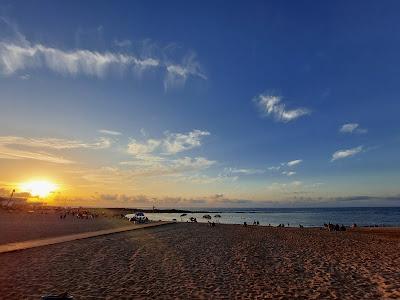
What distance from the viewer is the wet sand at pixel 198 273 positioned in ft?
40.6

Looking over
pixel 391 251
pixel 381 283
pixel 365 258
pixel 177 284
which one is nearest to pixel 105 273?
pixel 177 284

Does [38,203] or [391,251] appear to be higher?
[38,203]

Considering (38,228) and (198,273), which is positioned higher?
(38,228)

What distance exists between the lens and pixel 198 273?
627 inches

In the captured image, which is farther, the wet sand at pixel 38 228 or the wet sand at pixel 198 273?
the wet sand at pixel 38 228

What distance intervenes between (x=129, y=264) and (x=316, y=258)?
35.8ft

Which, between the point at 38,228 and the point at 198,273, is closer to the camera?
the point at 198,273

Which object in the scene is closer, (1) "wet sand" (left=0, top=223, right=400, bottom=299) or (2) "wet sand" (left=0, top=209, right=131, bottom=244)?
(1) "wet sand" (left=0, top=223, right=400, bottom=299)

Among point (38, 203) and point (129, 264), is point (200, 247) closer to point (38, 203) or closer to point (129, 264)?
point (129, 264)

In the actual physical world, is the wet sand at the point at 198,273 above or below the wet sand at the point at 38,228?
below

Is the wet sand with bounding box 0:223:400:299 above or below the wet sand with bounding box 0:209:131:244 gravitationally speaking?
below

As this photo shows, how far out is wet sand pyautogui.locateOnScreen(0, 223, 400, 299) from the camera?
488 inches

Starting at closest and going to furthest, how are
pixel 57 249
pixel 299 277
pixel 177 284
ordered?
pixel 177 284, pixel 299 277, pixel 57 249

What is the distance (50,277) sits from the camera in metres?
14.4
